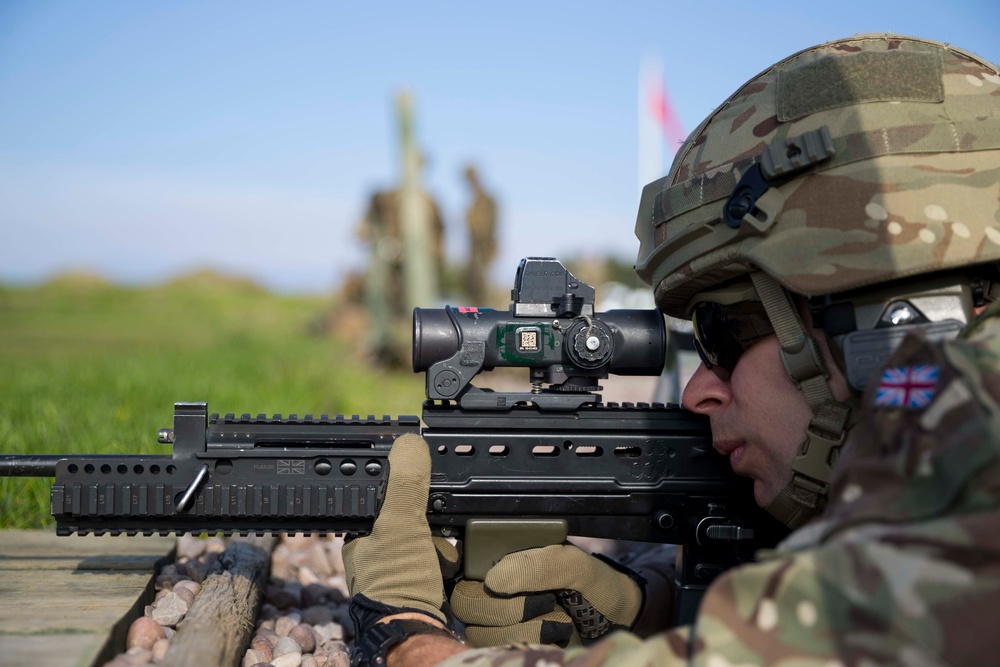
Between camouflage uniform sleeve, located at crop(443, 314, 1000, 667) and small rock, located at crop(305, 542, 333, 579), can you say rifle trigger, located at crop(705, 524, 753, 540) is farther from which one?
small rock, located at crop(305, 542, 333, 579)

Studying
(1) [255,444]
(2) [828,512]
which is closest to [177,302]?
(1) [255,444]

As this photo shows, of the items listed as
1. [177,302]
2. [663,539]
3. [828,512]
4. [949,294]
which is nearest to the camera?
[828,512]

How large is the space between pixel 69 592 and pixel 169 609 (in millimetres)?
341

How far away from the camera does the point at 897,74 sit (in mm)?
2639

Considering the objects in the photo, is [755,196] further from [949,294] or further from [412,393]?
[412,393]

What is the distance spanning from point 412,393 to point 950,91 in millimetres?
10496

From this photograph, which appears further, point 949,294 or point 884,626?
point 949,294

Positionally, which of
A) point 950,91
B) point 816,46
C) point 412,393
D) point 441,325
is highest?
point 816,46

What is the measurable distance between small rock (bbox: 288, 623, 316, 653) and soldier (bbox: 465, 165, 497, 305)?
1794 centimetres

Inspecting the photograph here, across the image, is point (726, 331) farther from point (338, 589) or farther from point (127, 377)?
point (127, 377)

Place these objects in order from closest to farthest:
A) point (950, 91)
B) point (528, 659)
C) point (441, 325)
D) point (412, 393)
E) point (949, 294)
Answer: point (528, 659), point (949, 294), point (950, 91), point (441, 325), point (412, 393)

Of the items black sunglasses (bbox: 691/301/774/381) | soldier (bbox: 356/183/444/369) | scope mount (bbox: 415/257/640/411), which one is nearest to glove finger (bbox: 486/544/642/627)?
Result: scope mount (bbox: 415/257/640/411)

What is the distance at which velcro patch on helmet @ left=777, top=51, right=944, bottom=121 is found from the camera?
262cm

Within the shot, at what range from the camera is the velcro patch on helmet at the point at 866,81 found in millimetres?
2621
